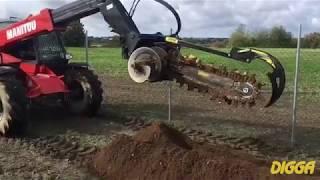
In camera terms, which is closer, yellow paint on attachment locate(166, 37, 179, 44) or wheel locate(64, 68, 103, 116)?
yellow paint on attachment locate(166, 37, 179, 44)

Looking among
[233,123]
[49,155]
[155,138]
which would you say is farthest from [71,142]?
[233,123]

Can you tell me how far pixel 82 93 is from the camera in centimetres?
1045

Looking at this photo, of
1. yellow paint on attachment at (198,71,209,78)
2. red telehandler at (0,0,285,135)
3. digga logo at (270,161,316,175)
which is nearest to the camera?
digga logo at (270,161,316,175)

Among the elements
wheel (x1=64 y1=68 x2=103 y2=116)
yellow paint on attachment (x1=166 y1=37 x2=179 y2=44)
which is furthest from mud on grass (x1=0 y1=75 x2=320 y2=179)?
yellow paint on attachment (x1=166 y1=37 x2=179 y2=44)

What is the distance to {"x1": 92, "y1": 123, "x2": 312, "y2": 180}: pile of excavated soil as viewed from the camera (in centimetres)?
582

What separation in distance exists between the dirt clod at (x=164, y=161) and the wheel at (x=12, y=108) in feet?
7.18

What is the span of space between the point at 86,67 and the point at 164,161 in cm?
499

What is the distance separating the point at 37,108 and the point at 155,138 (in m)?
4.99

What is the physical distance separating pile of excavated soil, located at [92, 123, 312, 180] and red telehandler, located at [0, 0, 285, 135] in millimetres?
782

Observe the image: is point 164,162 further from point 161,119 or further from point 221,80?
point 161,119

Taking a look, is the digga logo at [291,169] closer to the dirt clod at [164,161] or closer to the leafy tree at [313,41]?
the dirt clod at [164,161]

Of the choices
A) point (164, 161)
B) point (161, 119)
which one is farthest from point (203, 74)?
point (161, 119)

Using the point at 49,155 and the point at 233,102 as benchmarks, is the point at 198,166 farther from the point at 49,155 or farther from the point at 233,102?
the point at 49,155

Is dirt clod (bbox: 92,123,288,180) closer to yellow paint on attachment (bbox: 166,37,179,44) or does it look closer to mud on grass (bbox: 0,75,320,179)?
mud on grass (bbox: 0,75,320,179)
